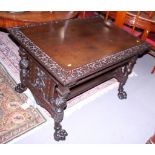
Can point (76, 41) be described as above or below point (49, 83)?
above

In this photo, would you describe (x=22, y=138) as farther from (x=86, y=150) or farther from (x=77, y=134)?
(x=86, y=150)

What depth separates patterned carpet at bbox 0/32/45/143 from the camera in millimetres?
2314

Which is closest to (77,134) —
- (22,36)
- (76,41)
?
(76,41)

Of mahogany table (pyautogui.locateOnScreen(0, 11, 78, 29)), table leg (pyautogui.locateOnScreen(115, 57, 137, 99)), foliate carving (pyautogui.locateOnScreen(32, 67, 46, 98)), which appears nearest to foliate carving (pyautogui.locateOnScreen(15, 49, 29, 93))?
foliate carving (pyautogui.locateOnScreen(32, 67, 46, 98))

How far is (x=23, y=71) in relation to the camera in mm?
2578

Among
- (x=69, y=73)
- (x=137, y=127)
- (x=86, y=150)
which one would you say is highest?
(x=69, y=73)

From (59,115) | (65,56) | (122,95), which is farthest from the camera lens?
(122,95)

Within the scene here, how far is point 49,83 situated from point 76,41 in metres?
0.54

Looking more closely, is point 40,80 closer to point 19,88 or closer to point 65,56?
point 65,56

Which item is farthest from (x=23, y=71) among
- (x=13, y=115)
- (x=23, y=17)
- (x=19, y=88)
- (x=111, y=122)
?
(x=111, y=122)

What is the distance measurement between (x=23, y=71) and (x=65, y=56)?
2.34 feet

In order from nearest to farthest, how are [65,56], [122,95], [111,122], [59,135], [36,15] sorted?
[65,56]
[59,135]
[111,122]
[36,15]
[122,95]

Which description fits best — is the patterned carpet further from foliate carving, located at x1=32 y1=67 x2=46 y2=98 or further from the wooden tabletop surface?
the wooden tabletop surface

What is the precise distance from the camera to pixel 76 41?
237 cm
